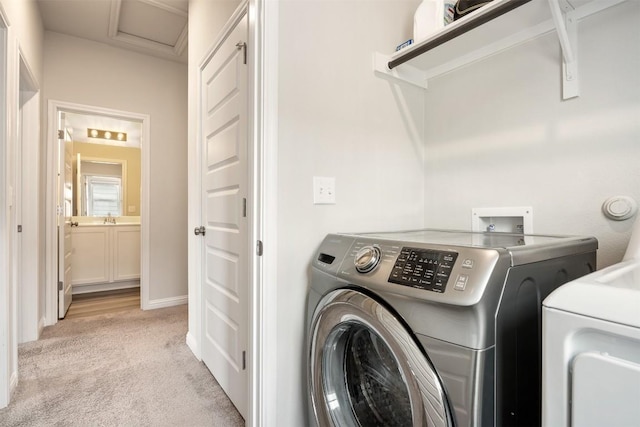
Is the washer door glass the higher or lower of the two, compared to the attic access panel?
lower

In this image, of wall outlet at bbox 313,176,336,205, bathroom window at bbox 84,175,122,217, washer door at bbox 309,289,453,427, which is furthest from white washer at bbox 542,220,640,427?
bathroom window at bbox 84,175,122,217

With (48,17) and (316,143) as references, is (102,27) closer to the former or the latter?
(48,17)

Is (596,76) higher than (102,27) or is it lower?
lower

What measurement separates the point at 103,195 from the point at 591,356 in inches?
243

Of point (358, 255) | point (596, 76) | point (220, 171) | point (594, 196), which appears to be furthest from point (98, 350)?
point (596, 76)

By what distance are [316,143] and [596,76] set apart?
39.8 inches

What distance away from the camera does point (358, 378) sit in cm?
108

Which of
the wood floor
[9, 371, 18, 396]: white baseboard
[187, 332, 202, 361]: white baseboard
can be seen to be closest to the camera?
[9, 371, 18, 396]: white baseboard

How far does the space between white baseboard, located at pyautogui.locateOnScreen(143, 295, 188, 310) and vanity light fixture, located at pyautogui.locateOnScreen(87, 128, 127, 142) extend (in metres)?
3.07

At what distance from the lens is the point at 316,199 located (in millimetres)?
1297

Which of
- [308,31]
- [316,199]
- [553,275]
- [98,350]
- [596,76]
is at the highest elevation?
[308,31]

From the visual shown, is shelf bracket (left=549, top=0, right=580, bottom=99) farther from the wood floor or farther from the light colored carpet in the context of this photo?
the wood floor

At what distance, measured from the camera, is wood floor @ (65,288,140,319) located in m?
3.34

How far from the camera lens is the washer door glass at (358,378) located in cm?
99
